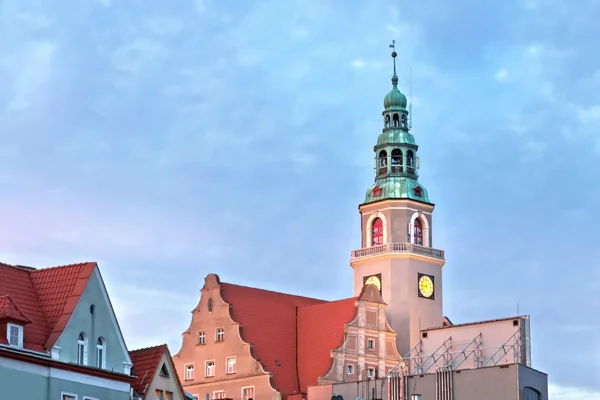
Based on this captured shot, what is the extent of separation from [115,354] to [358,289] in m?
66.7

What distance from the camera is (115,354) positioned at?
8894cm

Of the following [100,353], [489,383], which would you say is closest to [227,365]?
[489,383]

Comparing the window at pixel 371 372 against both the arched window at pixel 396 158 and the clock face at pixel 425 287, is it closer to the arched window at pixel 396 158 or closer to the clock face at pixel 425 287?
the clock face at pixel 425 287

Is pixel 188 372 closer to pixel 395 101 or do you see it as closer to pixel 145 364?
pixel 395 101

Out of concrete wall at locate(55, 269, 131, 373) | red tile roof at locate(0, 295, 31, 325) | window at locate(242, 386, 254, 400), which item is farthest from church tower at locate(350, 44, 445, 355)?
red tile roof at locate(0, 295, 31, 325)

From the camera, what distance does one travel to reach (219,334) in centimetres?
14312

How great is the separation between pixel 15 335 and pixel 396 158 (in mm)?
80849

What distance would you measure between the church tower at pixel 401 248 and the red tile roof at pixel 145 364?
175 ft

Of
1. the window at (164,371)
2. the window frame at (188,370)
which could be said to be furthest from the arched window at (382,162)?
the window at (164,371)

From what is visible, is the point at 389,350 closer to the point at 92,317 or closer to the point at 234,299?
the point at 234,299

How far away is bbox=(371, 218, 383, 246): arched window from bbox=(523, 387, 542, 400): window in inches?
1362

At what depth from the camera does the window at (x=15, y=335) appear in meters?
81.4

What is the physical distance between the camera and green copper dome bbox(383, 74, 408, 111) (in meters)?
162

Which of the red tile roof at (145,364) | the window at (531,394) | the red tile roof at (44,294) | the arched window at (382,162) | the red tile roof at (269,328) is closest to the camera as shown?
the red tile roof at (44,294)
